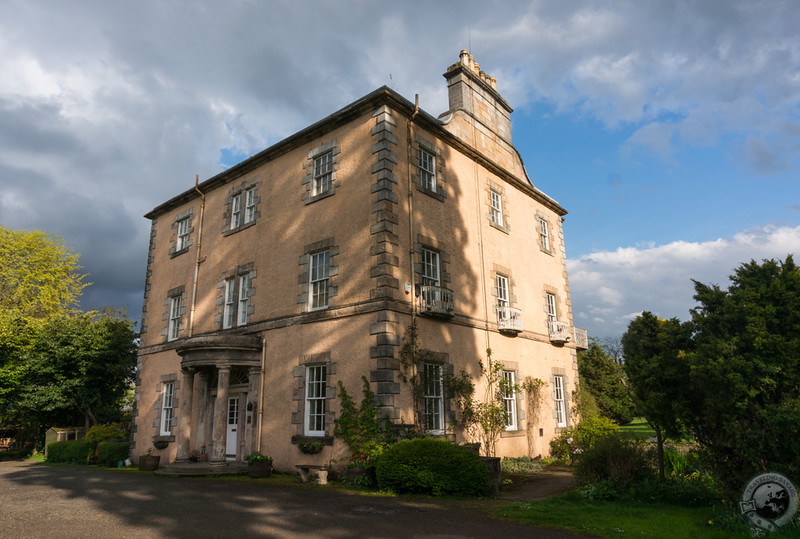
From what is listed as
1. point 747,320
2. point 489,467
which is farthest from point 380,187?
point 747,320

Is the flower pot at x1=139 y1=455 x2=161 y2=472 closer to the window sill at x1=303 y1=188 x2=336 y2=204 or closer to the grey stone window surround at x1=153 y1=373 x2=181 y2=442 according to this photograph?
the grey stone window surround at x1=153 y1=373 x2=181 y2=442

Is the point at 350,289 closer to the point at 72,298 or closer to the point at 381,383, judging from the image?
the point at 381,383

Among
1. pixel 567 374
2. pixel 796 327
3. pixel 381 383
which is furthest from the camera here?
pixel 567 374

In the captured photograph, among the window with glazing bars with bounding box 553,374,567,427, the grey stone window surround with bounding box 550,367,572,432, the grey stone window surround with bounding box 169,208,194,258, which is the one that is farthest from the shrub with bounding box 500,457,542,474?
the grey stone window surround with bounding box 169,208,194,258

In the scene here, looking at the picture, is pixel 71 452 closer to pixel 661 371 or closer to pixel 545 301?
pixel 545 301

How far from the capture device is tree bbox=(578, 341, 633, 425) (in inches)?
1033

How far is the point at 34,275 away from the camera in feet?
112

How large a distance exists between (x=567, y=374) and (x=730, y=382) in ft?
44.4

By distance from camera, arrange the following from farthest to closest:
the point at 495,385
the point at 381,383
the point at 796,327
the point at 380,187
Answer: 1. the point at 495,385
2. the point at 380,187
3. the point at 381,383
4. the point at 796,327

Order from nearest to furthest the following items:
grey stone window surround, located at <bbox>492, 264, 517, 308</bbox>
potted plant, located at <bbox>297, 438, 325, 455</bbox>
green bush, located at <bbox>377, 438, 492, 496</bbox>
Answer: green bush, located at <bbox>377, 438, 492, 496</bbox> < potted plant, located at <bbox>297, 438, 325, 455</bbox> < grey stone window surround, located at <bbox>492, 264, 517, 308</bbox>

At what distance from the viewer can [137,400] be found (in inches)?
832

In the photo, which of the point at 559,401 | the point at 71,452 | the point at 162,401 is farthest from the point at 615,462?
the point at 71,452

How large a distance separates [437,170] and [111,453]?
54.1 feet

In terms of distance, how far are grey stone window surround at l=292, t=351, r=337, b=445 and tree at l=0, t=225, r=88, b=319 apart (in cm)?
2665
